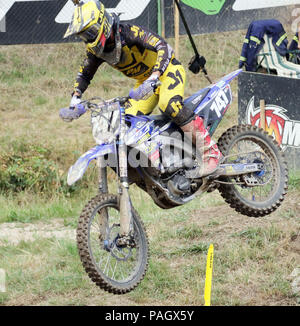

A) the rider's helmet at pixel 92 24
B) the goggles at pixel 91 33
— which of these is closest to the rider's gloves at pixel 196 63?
the rider's helmet at pixel 92 24

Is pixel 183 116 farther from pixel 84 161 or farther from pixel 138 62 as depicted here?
pixel 84 161

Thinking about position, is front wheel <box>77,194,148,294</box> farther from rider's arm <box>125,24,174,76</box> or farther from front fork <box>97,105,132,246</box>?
rider's arm <box>125,24,174,76</box>

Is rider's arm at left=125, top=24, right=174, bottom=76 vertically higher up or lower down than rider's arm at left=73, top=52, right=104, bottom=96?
higher up

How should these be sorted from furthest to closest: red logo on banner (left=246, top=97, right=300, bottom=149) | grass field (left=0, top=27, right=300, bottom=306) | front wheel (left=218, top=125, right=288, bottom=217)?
red logo on banner (left=246, top=97, right=300, bottom=149) < front wheel (left=218, top=125, right=288, bottom=217) < grass field (left=0, top=27, right=300, bottom=306)

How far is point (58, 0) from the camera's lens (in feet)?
41.9

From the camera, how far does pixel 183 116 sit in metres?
6.27

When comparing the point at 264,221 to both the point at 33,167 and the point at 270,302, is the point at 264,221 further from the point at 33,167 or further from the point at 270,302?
the point at 33,167

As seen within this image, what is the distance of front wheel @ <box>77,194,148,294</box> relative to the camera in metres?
5.64

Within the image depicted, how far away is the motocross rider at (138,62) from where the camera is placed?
588 centimetres

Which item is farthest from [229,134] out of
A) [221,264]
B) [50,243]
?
[50,243]

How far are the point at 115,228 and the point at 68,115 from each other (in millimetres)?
1079

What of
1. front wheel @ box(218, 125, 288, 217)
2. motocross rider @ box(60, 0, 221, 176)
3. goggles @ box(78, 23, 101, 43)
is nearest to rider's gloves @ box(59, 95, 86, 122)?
motocross rider @ box(60, 0, 221, 176)

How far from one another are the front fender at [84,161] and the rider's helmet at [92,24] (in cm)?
92

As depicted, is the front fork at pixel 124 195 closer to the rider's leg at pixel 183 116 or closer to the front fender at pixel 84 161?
the front fender at pixel 84 161
